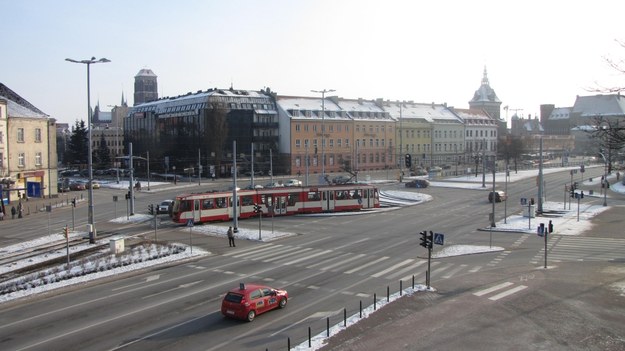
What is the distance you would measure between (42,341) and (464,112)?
410ft

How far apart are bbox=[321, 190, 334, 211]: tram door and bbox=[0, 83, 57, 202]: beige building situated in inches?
1224

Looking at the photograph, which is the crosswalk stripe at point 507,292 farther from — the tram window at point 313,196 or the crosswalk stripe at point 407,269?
the tram window at point 313,196

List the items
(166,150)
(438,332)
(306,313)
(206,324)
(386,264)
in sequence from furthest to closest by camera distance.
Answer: (166,150) → (386,264) → (306,313) → (206,324) → (438,332)

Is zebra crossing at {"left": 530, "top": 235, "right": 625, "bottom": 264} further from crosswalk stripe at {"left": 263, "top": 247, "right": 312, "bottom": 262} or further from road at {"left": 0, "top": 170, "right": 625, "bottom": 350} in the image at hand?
crosswalk stripe at {"left": 263, "top": 247, "right": 312, "bottom": 262}

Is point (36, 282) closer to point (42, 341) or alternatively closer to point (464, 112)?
point (42, 341)

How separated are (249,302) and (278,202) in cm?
2889

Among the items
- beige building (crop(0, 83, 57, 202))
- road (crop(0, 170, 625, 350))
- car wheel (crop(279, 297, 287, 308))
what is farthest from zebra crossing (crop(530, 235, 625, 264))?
beige building (crop(0, 83, 57, 202))

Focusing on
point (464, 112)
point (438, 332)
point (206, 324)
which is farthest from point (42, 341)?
point (464, 112)

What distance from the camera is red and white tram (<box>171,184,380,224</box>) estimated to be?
4325 centimetres

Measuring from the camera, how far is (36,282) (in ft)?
81.5

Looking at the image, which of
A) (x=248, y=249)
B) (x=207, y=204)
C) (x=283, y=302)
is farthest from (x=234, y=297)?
(x=207, y=204)

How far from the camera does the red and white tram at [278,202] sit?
43.2 metres

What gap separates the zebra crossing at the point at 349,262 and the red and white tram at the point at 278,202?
682 centimetres

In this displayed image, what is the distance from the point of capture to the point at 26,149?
6431cm
